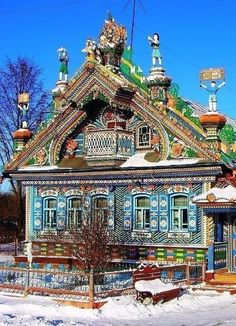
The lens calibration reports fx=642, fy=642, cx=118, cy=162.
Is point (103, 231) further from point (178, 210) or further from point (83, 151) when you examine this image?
point (83, 151)

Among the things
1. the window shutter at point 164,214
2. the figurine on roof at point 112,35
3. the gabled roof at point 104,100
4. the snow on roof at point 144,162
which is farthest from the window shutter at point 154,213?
the figurine on roof at point 112,35

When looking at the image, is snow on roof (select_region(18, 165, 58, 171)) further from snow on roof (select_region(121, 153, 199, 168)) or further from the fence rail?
the fence rail

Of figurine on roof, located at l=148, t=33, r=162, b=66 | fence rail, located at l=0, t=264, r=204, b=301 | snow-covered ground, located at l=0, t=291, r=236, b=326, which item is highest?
figurine on roof, located at l=148, t=33, r=162, b=66

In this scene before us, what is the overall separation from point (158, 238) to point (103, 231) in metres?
2.83

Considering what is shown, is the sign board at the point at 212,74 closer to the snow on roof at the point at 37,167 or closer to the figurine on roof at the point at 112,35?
the figurine on roof at the point at 112,35

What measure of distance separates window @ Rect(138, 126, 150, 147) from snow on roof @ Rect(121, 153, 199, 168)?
1.31ft

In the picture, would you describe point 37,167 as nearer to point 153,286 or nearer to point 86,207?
point 86,207

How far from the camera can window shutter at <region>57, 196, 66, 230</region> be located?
23500 millimetres

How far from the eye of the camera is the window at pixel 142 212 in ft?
71.4

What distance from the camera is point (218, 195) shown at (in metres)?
19.0

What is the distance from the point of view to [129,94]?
2194 cm

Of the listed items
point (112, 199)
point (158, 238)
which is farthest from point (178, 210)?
point (112, 199)

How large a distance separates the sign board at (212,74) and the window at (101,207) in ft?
18.2

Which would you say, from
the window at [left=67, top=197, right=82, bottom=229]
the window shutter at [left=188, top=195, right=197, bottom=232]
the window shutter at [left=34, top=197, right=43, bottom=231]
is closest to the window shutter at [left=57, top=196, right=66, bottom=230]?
the window at [left=67, top=197, right=82, bottom=229]
